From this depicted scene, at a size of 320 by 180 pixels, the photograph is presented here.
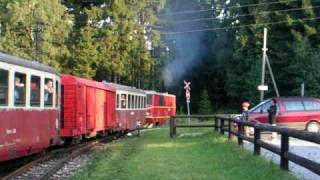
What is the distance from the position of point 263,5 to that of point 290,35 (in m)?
4.42

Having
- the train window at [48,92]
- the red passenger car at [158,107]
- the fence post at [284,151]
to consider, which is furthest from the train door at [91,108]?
the red passenger car at [158,107]

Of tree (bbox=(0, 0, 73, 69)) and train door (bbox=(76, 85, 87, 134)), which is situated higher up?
tree (bbox=(0, 0, 73, 69))

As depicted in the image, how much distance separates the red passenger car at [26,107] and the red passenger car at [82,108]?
3.65 metres

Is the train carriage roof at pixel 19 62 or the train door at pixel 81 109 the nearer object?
the train carriage roof at pixel 19 62

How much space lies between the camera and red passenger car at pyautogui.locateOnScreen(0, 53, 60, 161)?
13.5 meters

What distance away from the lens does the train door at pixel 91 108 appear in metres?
24.8

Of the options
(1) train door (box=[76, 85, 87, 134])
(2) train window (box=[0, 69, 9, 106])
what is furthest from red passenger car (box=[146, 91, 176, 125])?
(2) train window (box=[0, 69, 9, 106])

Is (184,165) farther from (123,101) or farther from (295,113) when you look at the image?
(123,101)

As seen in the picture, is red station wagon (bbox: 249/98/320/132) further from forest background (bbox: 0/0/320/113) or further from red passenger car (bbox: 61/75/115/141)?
forest background (bbox: 0/0/320/113)

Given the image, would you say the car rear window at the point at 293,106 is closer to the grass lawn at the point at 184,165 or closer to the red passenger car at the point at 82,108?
the red passenger car at the point at 82,108

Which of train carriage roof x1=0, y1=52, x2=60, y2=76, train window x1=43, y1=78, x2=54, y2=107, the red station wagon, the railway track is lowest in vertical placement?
the railway track

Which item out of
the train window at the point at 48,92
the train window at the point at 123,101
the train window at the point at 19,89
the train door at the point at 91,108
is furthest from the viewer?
the train window at the point at 123,101

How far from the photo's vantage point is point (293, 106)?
29.4 meters

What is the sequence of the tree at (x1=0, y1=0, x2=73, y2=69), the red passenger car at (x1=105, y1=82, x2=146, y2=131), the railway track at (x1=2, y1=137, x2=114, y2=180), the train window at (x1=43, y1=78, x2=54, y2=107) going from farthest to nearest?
the tree at (x1=0, y1=0, x2=73, y2=69) → the red passenger car at (x1=105, y1=82, x2=146, y2=131) → the train window at (x1=43, y1=78, x2=54, y2=107) → the railway track at (x1=2, y1=137, x2=114, y2=180)
